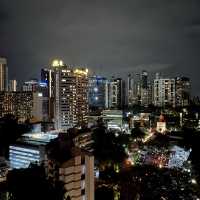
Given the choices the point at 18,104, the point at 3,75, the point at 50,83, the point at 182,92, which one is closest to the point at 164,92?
the point at 182,92

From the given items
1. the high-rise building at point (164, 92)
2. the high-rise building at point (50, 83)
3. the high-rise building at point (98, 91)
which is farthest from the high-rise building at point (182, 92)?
the high-rise building at point (50, 83)

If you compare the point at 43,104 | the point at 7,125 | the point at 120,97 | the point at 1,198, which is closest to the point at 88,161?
the point at 1,198

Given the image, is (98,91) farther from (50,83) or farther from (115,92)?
(50,83)

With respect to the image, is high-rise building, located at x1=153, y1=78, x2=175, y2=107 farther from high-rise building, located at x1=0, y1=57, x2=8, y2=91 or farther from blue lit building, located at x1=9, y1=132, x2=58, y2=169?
blue lit building, located at x1=9, y1=132, x2=58, y2=169

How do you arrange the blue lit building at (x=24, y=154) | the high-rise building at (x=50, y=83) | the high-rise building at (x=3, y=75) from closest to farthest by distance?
the blue lit building at (x=24, y=154)
the high-rise building at (x=50, y=83)
the high-rise building at (x=3, y=75)

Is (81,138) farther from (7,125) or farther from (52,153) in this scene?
(52,153)

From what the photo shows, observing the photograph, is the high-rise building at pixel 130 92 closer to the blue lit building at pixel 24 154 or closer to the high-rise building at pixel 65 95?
the high-rise building at pixel 65 95

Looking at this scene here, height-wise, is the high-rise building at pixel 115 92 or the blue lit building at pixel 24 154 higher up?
the high-rise building at pixel 115 92

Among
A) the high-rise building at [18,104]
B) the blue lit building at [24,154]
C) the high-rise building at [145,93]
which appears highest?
the high-rise building at [145,93]
